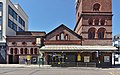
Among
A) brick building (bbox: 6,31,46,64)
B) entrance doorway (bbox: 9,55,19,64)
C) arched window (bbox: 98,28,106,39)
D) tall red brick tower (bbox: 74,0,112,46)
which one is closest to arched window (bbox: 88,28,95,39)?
tall red brick tower (bbox: 74,0,112,46)

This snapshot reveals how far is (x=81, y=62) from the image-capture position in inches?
1769

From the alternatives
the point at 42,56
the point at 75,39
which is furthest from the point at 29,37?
the point at 75,39

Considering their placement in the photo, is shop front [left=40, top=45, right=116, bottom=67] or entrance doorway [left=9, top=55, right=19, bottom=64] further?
entrance doorway [left=9, top=55, right=19, bottom=64]

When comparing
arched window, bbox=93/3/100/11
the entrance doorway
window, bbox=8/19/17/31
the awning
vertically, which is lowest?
the entrance doorway

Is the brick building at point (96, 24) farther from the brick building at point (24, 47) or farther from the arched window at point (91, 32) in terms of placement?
the brick building at point (24, 47)

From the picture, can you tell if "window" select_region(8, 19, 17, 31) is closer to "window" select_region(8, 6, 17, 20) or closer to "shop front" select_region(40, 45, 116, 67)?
"window" select_region(8, 6, 17, 20)

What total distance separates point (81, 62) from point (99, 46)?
536 cm

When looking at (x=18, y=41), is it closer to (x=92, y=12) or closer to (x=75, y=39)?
(x=75, y=39)

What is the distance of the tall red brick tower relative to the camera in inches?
1847

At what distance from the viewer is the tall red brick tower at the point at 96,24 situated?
46.9m

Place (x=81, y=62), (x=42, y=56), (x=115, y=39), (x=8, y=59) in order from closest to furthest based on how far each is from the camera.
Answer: (x=81, y=62) → (x=42, y=56) → (x=8, y=59) → (x=115, y=39)

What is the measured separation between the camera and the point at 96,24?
47.3 metres

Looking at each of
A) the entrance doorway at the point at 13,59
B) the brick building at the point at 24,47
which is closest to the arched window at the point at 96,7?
the brick building at the point at 24,47

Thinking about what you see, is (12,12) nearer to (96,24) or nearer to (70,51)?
(70,51)
